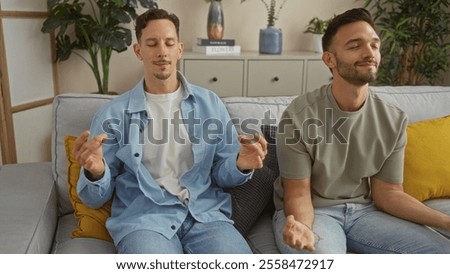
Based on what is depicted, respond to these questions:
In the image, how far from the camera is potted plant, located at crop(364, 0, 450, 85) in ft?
7.65

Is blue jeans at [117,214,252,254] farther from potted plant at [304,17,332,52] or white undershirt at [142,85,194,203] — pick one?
potted plant at [304,17,332,52]

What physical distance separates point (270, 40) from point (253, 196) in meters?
1.50

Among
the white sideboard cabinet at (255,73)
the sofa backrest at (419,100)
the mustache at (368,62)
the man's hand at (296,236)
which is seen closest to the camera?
the man's hand at (296,236)

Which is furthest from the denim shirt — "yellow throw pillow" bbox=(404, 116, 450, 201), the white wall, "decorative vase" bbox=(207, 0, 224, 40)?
the white wall

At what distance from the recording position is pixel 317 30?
2.65m

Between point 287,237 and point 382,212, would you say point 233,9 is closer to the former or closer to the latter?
point 382,212

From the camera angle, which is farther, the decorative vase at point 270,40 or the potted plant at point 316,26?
the potted plant at point 316,26

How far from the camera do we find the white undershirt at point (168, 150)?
→ 111 centimetres

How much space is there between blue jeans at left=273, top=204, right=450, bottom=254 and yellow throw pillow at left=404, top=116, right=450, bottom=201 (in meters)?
0.20

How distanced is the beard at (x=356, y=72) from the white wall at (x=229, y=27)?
68.6 inches

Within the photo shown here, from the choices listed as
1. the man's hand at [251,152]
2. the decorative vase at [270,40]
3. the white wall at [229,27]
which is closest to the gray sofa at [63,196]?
the man's hand at [251,152]

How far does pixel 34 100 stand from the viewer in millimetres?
2396

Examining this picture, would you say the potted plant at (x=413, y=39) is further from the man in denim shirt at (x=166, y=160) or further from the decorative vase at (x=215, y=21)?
the man in denim shirt at (x=166, y=160)
